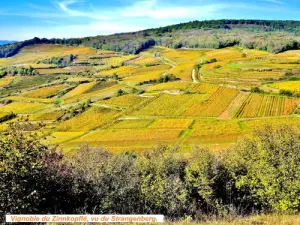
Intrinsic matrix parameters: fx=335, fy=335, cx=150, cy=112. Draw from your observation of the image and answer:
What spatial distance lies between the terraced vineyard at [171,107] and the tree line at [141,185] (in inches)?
1703

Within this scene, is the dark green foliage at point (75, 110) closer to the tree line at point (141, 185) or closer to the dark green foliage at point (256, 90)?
the dark green foliage at point (256, 90)

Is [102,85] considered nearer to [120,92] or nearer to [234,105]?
[120,92]

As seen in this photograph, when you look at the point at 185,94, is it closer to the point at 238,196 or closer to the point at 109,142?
the point at 109,142

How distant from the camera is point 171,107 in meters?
126

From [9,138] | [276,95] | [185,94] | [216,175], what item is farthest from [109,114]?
[9,138]

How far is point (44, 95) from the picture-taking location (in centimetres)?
18488

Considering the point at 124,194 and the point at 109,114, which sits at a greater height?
the point at 124,194

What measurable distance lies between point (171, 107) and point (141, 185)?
94504 millimetres

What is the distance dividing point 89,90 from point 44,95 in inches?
1016

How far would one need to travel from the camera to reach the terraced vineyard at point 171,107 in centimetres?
9562

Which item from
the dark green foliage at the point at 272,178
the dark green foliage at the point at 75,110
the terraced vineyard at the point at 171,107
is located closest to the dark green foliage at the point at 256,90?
the terraced vineyard at the point at 171,107

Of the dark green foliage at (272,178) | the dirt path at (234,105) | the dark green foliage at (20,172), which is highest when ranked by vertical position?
the dark green foliage at (20,172)

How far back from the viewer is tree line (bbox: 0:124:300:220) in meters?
18.7

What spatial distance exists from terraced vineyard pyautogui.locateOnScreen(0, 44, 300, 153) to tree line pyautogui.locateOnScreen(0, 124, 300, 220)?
1703 inches
